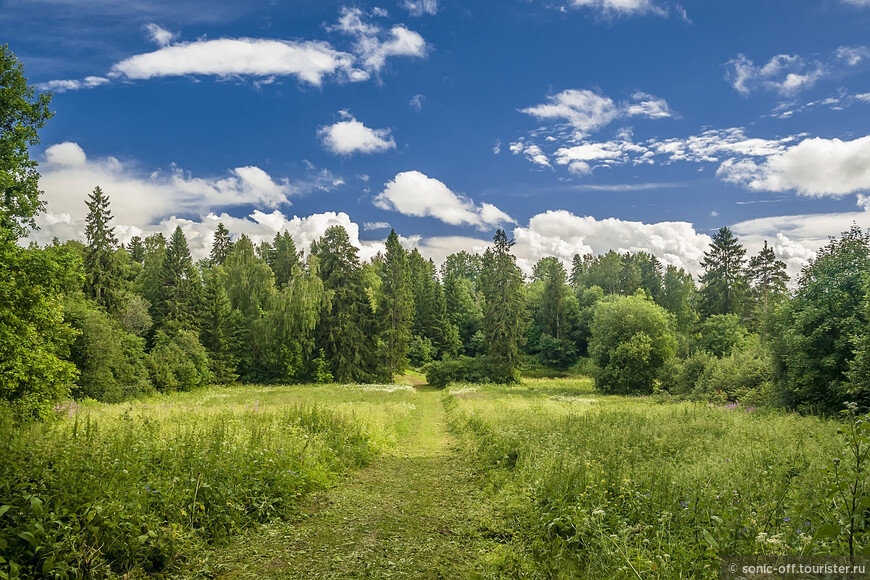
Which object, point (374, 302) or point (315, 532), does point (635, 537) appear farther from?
point (374, 302)

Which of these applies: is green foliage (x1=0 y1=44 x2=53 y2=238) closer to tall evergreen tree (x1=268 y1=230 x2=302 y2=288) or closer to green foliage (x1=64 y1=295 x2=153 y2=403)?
green foliage (x1=64 y1=295 x2=153 y2=403)

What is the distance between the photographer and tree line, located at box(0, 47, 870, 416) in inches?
637

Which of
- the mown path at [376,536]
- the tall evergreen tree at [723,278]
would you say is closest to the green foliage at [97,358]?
the mown path at [376,536]

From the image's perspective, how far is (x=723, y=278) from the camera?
222 feet

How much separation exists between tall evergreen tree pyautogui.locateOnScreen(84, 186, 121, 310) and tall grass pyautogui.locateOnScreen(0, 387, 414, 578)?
1502 inches

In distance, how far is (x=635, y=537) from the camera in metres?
5.07

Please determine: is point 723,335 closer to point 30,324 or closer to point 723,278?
point 723,278

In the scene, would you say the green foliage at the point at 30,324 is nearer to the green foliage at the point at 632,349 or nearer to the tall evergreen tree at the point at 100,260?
the tall evergreen tree at the point at 100,260

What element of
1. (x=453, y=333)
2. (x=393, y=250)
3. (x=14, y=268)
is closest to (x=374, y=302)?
(x=393, y=250)

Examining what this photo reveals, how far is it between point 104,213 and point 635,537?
1970 inches

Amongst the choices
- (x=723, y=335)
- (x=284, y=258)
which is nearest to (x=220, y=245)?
(x=284, y=258)

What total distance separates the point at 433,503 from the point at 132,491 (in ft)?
15.1

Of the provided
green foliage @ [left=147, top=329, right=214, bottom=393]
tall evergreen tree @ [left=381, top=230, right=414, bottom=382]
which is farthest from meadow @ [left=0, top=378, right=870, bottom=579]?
tall evergreen tree @ [left=381, top=230, right=414, bottom=382]

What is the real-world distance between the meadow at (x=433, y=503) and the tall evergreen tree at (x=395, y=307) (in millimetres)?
48250
